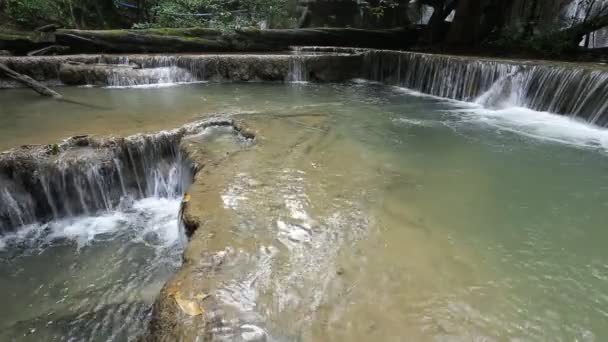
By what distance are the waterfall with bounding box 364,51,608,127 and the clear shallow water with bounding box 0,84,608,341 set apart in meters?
0.56

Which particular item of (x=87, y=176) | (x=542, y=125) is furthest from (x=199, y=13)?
(x=542, y=125)

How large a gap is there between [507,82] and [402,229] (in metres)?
6.11

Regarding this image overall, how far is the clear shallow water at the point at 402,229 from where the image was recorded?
2.20 metres

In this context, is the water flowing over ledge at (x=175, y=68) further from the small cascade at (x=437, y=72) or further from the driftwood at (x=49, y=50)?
the driftwood at (x=49, y=50)

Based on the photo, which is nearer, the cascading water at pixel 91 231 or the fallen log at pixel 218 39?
the cascading water at pixel 91 231

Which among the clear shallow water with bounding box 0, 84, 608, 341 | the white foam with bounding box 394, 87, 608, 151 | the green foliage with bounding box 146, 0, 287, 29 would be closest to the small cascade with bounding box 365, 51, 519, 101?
the white foam with bounding box 394, 87, 608, 151

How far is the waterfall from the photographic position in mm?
6395

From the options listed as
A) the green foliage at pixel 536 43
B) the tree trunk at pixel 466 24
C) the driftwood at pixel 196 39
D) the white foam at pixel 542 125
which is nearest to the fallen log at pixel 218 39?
the driftwood at pixel 196 39

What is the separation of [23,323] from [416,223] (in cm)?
307

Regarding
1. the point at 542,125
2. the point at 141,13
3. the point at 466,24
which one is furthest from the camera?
the point at 141,13

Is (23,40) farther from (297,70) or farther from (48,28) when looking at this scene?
(297,70)

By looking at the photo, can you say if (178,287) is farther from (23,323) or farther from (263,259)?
(23,323)

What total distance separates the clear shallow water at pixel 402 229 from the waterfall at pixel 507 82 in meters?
0.56

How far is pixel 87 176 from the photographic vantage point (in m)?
4.48
